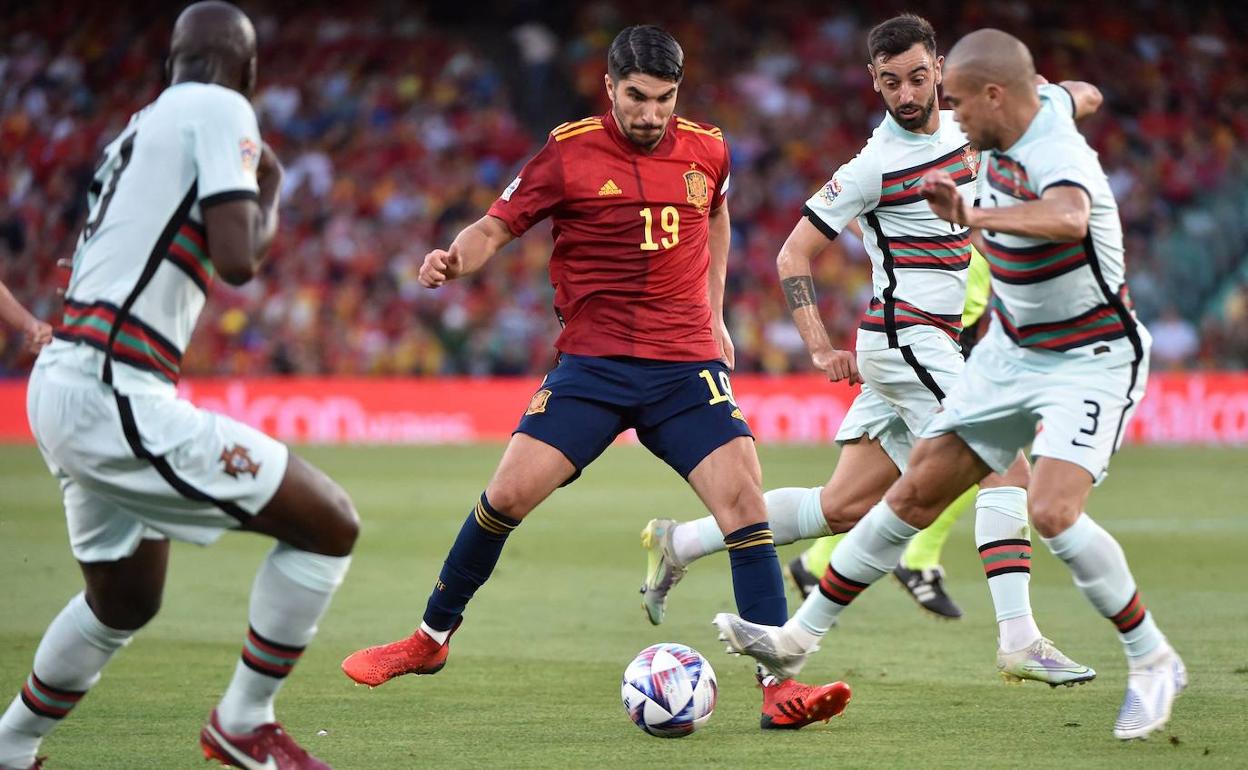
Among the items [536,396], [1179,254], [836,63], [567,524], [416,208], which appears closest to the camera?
[536,396]

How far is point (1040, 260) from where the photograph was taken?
540cm

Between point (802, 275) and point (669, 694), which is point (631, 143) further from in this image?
point (669, 694)

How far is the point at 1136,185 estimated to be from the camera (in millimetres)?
24359

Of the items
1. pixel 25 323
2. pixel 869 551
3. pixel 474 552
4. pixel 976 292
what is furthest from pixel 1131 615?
pixel 25 323

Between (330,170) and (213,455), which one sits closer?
(213,455)

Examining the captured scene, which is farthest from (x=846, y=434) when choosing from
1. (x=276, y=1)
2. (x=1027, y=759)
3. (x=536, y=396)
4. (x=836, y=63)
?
(x=276, y=1)

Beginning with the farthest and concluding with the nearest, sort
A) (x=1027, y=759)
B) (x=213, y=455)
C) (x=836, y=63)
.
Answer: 1. (x=836, y=63)
2. (x=1027, y=759)
3. (x=213, y=455)

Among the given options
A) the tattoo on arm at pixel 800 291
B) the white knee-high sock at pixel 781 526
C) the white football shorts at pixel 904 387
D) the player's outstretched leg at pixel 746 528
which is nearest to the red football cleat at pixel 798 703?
the player's outstretched leg at pixel 746 528

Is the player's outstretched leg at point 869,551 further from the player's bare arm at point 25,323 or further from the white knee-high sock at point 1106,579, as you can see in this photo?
the player's bare arm at point 25,323

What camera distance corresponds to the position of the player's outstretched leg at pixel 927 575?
27.9 ft

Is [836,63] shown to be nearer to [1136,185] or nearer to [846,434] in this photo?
[1136,185]

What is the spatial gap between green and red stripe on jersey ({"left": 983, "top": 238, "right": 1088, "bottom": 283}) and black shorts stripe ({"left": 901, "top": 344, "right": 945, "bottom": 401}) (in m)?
1.36

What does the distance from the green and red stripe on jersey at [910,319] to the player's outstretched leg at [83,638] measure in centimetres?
341

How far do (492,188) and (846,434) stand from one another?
746 inches
